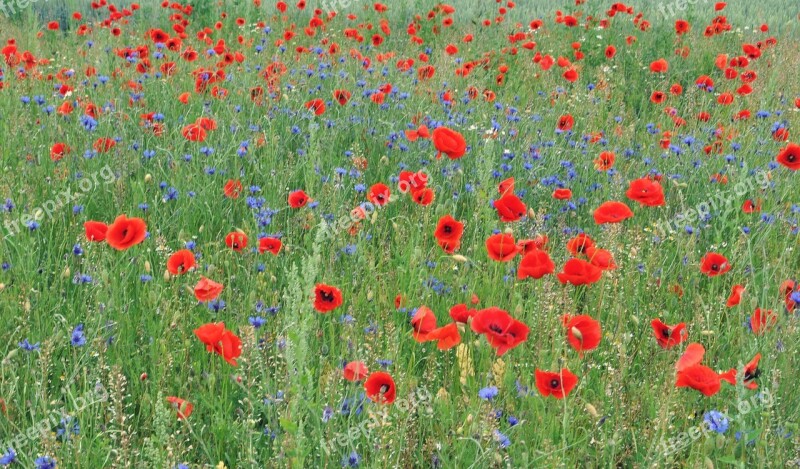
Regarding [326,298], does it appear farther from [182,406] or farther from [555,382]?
[555,382]

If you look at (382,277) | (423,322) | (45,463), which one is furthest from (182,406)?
(382,277)

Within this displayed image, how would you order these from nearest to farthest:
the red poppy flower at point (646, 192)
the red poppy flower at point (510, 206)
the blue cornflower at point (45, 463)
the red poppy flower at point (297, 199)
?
1. the blue cornflower at point (45, 463)
2. the red poppy flower at point (510, 206)
3. the red poppy flower at point (646, 192)
4. the red poppy flower at point (297, 199)

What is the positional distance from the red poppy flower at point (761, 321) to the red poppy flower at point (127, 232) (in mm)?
1591

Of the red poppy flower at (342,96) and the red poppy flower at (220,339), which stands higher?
the red poppy flower at (220,339)

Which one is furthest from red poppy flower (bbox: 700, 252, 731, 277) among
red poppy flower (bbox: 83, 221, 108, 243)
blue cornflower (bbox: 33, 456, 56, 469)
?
blue cornflower (bbox: 33, 456, 56, 469)

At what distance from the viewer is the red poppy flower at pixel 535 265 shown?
1980 millimetres

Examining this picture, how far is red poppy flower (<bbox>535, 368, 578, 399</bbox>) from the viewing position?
1.66 meters

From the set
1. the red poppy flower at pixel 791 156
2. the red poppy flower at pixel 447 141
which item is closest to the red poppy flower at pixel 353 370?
the red poppy flower at pixel 447 141

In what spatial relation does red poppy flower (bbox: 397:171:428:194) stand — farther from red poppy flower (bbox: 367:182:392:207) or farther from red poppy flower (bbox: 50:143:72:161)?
red poppy flower (bbox: 50:143:72:161)

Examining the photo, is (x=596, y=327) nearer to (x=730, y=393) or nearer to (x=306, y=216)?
(x=730, y=393)

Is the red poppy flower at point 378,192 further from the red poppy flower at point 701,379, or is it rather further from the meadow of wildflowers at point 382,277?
the red poppy flower at point 701,379

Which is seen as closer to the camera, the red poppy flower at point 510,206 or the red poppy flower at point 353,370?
the red poppy flower at point 353,370

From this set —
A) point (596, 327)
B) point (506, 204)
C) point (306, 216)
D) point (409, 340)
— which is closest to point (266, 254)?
point (306, 216)

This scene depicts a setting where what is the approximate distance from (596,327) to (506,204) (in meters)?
0.70
